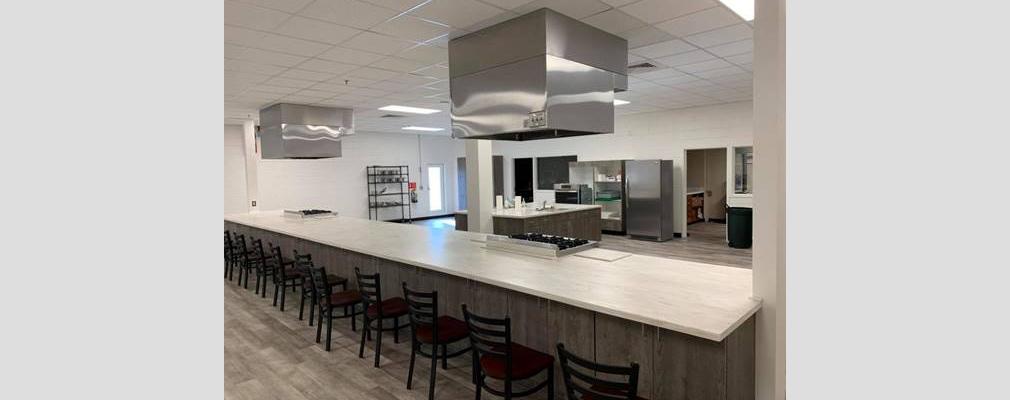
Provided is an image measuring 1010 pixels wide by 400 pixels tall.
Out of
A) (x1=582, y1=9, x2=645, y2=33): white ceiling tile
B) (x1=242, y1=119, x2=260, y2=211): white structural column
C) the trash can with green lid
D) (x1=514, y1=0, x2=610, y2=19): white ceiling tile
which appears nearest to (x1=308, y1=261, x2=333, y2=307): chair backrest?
(x1=514, y1=0, x2=610, y2=19): white ceiling tile

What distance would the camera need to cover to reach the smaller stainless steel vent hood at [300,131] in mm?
6508

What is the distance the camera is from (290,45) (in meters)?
3.82

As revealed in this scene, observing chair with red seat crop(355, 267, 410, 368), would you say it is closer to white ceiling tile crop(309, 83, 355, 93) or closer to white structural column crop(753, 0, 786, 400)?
white structural column crop(753, 0, 786, 400)

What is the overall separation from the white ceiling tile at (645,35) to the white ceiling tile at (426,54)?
162cm

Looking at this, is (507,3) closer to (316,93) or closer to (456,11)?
(456,11)

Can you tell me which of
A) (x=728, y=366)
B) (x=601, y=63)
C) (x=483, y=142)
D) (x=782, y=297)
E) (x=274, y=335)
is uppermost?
(x=601, y=63)

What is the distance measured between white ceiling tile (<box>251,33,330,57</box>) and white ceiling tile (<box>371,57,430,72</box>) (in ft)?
2.02

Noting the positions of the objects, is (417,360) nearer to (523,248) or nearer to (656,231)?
(523,248)

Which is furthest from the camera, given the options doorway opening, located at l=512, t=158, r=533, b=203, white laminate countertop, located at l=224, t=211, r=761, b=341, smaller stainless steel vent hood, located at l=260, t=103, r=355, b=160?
doorway opening, located at l=512, t=158, r=533, b=203

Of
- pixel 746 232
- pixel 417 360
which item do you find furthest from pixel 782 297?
pixel 746 232

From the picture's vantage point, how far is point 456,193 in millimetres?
14469

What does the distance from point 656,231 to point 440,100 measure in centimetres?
503

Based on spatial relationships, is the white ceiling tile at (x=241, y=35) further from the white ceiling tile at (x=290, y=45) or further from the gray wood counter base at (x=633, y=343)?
the gray wood counter base at (x=633, y=343)

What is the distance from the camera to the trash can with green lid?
7871 millimetres
